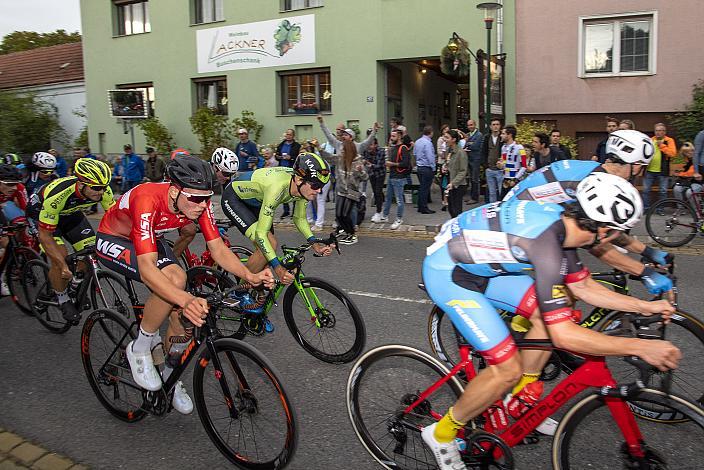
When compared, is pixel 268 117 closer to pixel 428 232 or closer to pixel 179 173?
pixel 428 232

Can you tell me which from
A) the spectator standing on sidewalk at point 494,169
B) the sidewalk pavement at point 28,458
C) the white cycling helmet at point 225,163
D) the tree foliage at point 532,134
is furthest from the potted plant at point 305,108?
the sidewalk pavement at point 28,458

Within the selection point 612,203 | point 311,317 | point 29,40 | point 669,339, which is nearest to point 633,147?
point 669,339

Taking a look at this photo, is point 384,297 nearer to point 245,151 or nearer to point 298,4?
point 245,151

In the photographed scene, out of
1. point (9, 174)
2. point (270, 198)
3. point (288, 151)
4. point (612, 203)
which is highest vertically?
point (288, 151)

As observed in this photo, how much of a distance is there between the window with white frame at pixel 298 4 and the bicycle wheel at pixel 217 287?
14740 mm

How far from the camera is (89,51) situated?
2411 cm

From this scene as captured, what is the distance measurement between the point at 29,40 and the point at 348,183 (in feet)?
168

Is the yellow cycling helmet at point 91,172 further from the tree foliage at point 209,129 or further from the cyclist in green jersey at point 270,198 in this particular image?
the tree foliage at point 209,129

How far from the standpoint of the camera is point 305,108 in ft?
63.2

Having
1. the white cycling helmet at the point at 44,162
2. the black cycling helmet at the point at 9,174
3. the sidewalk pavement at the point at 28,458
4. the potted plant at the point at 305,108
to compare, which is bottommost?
the sidewalk pavement at the point at 28,458

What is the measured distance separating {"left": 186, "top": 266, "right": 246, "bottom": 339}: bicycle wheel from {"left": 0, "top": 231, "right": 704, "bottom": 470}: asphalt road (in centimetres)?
46

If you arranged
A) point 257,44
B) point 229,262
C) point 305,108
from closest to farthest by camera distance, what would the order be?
point 229,262 → point 305,108 → point 257,44

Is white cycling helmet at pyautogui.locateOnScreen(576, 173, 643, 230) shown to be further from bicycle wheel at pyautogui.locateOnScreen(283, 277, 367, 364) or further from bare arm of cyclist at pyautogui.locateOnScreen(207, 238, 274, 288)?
bicycle wheel at pyautogui.locateOnScreen(283, 277, 367, 364)

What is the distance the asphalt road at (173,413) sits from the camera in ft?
11.9
